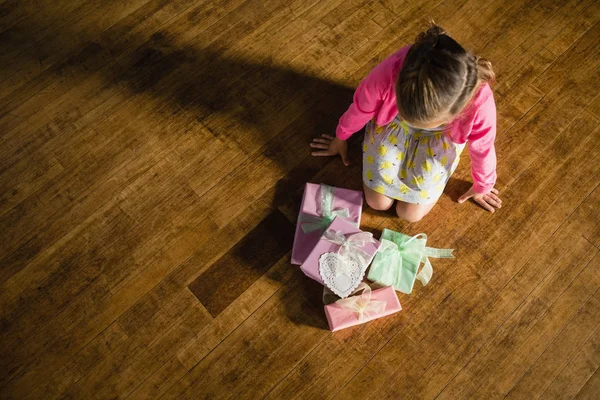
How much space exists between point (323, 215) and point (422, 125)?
1.23 ft

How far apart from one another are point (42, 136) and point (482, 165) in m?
1.20

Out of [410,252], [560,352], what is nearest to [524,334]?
[560,352]

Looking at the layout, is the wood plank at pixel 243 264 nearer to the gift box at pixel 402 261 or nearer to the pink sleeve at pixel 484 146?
the gift box at pixel 402 261

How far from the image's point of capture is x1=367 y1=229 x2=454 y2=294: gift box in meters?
1.15

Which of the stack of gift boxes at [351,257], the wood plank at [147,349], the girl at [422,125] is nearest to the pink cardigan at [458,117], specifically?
the girl at [422,125]

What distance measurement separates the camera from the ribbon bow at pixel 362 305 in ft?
3.66

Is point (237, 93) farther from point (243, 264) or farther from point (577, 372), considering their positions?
point (577, 372)

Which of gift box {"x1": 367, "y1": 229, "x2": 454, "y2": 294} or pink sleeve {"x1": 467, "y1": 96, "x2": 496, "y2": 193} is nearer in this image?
pink sleeve {"x1": 467, "y1": 96, "x2": 496, "y2": 193}

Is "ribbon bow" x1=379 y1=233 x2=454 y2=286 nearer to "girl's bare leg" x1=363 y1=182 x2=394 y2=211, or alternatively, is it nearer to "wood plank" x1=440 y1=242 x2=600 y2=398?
"girl's bare leg" x1=363 y1=182 x2=394 y2=211

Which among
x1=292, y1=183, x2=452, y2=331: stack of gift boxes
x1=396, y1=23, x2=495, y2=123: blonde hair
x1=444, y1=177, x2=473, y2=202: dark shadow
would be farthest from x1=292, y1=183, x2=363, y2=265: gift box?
x1=396, y1=23, x2=495, y2=123: blonde hair

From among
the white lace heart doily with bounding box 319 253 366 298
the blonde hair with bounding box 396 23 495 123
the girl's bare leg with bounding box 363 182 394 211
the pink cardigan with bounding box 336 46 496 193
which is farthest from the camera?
the girl's bare leg with bounding box 363 182 394 211

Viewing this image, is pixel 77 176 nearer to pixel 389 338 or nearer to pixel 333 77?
pixel 333 77

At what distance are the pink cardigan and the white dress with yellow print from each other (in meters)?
0.03

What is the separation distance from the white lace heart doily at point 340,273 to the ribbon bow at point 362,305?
5cm
